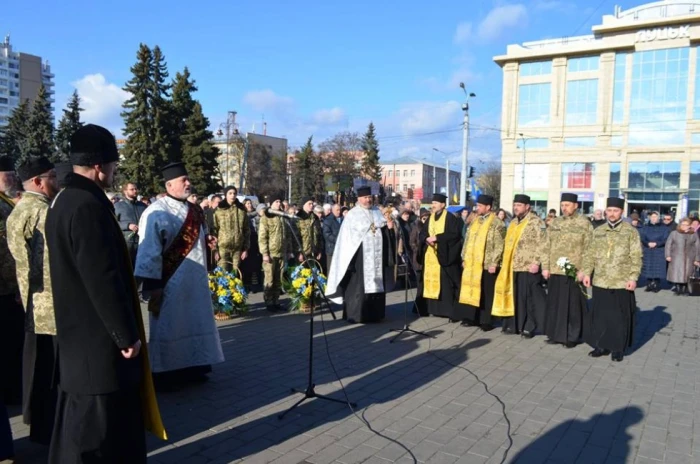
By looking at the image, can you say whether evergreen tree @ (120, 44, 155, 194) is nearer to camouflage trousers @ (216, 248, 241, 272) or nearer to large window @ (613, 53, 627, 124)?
camouflage trousers @ (216, 248, 241, 272)

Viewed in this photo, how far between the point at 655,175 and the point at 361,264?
5383cm

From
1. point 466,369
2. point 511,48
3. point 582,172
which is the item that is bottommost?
point 466,369

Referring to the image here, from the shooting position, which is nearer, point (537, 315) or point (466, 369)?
point (466, 369)

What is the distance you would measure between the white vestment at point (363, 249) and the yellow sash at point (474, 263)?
1.37 metres

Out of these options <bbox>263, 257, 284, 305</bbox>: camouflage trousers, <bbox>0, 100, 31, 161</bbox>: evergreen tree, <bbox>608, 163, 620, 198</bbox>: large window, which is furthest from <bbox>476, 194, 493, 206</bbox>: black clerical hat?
<bbox>608, 163, 620, 198</bbox>: large window

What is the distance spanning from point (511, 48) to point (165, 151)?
39476 mm

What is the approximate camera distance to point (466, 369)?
6.43 metres

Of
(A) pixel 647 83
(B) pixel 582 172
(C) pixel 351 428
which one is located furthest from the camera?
(B) pixel 582 172

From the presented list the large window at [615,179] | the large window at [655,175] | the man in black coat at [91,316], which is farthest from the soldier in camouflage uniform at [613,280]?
the large window at [615,179]

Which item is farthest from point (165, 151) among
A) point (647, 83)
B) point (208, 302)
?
point (647, 83)

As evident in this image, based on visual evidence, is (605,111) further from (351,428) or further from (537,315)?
(351,428)

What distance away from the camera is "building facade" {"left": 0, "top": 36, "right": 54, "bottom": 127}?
121m

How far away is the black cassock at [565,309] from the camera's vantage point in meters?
7.62

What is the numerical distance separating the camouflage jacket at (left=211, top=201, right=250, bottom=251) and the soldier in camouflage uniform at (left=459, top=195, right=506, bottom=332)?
158 inches
